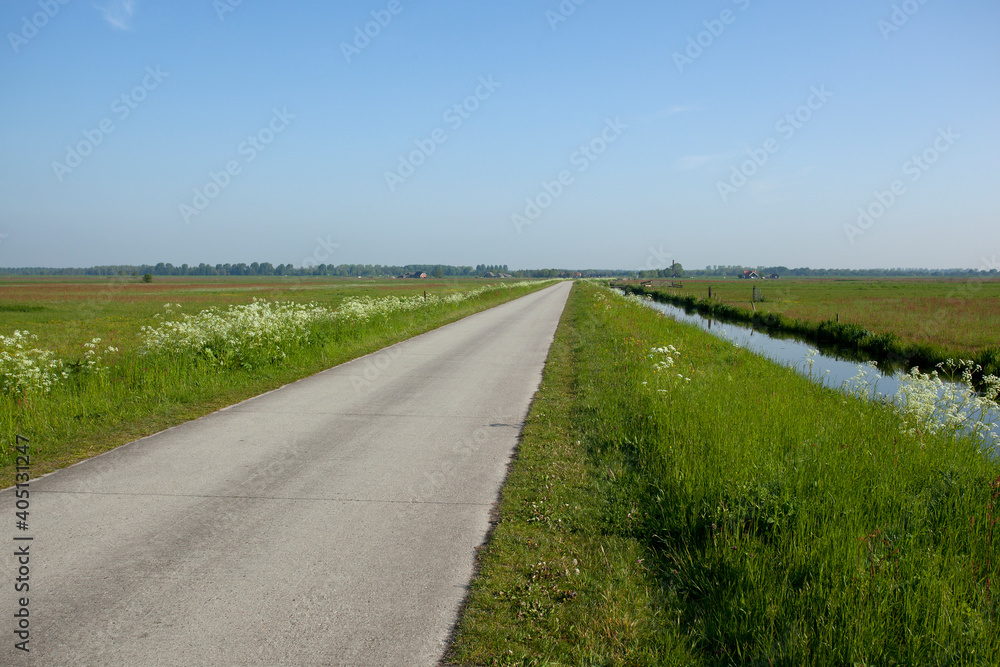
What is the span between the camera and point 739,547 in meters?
3.99

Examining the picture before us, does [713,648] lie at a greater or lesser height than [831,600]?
lesser

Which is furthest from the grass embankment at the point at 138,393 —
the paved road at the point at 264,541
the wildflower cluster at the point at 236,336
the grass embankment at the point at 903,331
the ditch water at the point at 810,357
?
the grass embankment at the point at 903,331

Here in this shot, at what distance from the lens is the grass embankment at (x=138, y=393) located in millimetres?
6926

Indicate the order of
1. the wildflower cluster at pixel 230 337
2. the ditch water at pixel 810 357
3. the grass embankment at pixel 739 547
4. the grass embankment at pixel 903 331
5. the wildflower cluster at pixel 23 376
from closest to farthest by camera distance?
the grass embankment at pixel 739 547 < the wildflower cluster at pixel 23 376 < the wildflower cluster at pixel 230 337 < the ditch water at pixel 810 357 < the grass embankment at pixel 903 331

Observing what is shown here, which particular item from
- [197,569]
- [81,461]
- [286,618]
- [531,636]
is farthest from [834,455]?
[81,461]

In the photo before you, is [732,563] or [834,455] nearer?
[732,563]

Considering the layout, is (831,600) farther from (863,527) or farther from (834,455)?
(834,455)

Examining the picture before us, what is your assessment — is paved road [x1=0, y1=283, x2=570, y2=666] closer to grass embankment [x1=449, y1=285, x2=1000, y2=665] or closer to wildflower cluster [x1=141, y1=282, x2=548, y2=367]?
grass embankment [x1=449, y1=285, x2=1000, y2=665]

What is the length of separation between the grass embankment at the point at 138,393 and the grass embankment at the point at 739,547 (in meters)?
5.38

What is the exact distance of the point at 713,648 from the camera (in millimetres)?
3299

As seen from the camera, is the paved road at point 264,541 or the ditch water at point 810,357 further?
the ditch water at point 810,357

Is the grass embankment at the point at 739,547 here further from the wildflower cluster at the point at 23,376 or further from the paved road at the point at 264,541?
the wildflower cluster at the point at 23,376

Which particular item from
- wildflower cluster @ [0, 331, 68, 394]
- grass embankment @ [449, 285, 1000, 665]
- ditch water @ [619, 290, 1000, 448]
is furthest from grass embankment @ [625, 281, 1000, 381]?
wildflower cluster @ [0, 331, 68, 394]

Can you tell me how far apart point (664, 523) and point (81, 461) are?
6425mm
